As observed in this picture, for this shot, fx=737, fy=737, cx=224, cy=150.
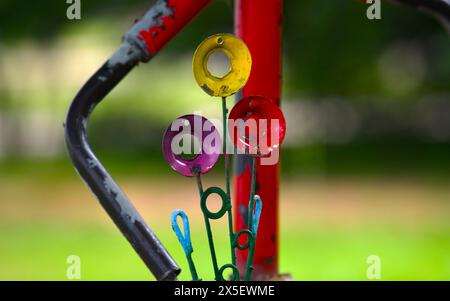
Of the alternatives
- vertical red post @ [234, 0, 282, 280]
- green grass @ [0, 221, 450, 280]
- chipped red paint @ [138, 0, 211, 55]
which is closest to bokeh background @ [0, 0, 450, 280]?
green grass @ [0, 221, 450, 280]

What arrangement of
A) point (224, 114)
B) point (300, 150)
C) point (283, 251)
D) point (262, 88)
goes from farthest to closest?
point (300, 150), point (283, 251), point (262, 88), point (224, 114)

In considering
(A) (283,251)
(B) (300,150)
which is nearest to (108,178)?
(A) (283,251)

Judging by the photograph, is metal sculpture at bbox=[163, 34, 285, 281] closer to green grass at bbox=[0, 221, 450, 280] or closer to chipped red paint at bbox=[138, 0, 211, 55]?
chipped red paint at bbox=[138, 0, 211, 55]

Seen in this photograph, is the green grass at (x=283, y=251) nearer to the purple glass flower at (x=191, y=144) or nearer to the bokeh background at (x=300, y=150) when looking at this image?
the bokeh background at (x=300, y=150)

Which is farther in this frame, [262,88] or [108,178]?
[262,88]

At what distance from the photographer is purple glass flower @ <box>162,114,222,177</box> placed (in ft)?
2.40

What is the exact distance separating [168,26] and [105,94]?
102mm

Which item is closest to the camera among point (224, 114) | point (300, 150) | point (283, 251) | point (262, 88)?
point (224, 114)

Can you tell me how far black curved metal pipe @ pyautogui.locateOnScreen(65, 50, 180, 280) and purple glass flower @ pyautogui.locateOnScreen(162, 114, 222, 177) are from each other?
0.25ft

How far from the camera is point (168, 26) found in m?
0.81

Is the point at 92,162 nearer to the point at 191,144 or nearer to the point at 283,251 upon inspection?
the point at 191,144

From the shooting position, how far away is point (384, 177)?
5.79 meters

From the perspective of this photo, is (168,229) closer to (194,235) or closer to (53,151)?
(194,235)

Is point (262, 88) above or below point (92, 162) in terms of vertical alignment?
above
